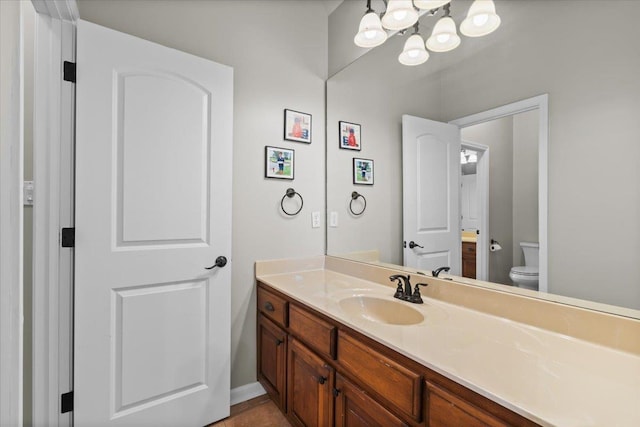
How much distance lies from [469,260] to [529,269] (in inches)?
10.2

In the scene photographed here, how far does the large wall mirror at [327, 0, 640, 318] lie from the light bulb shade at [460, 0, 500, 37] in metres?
0.03

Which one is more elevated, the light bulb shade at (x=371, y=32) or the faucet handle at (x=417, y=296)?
the light bulb shade at (x=371, y=32)

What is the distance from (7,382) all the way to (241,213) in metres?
1.41

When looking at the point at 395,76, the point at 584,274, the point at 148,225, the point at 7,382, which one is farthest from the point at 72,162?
the point at 584,274

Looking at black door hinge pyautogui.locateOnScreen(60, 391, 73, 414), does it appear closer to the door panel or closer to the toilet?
the door panel

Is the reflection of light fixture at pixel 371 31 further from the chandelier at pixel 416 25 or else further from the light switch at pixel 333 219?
the light switch at pixel 333 219

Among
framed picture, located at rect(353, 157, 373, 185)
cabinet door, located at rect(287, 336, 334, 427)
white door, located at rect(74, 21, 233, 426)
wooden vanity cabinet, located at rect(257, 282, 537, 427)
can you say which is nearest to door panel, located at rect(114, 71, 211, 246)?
white door, located at rect(74, 21, 233, 426)

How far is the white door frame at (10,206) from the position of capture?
54 cm

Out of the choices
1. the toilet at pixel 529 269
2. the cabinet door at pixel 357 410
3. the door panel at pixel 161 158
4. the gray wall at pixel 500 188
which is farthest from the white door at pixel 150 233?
Result: the toilet at pixel 529 269

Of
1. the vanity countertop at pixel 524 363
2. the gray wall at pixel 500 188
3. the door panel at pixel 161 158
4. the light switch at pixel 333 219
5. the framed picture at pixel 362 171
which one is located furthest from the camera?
the light switch at pixel 333 219

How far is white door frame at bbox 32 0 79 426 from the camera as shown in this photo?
132cm

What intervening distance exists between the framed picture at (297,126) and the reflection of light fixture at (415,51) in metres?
A: 0.76

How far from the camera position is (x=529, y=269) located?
47.1 inches

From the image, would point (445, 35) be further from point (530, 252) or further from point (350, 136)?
point (530, 252)
